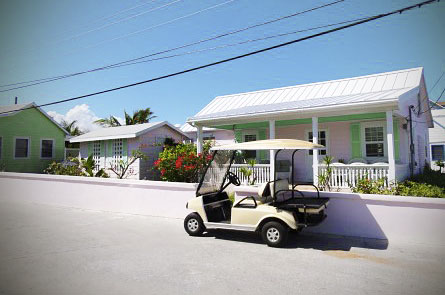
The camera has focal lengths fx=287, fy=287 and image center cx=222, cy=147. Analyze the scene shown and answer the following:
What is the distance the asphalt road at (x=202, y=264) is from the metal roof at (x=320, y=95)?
5.80m

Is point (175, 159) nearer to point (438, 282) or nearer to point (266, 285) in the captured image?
point (266, 285)

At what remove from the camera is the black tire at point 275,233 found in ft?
17.7

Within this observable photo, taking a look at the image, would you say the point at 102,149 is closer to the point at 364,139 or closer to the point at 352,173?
the point at 352,173

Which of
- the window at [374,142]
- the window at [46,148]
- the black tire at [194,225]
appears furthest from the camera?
the window at [46,148]

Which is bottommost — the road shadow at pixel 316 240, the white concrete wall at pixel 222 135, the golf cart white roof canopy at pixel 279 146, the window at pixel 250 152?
the road shadow at pixel 316 240

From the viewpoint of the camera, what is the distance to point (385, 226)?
19.6ft

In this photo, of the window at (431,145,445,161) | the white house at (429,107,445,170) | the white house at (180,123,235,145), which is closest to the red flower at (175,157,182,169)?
the white house at (180,123,235,145)

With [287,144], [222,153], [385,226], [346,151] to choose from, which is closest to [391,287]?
[385,226]

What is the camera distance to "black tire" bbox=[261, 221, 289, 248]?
212 inches

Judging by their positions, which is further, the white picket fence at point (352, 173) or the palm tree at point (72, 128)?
the palm tree at point (72, 128)

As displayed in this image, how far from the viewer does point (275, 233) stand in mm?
5484

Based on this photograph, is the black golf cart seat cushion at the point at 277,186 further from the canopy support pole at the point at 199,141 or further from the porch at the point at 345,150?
the canopy support pole at the point at 199,141

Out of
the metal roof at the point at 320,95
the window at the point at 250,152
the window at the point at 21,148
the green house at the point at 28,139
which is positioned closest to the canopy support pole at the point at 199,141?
the metal roof at the point at 320,95

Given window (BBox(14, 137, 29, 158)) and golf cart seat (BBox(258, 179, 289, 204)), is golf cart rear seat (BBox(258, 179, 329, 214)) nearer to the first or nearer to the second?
golf cart seat (BBox(258, 179, 289, 204))
